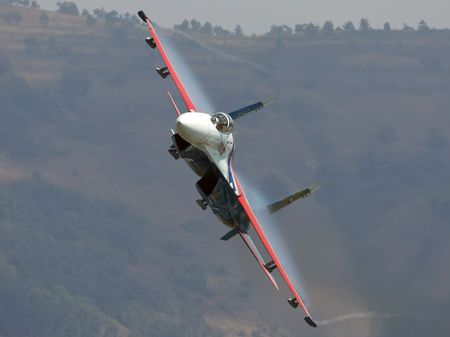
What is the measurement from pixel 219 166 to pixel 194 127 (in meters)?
3.76

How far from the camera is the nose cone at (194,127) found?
6788 centimetres

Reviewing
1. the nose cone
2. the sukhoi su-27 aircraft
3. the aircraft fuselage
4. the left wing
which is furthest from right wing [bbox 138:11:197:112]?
the left wing

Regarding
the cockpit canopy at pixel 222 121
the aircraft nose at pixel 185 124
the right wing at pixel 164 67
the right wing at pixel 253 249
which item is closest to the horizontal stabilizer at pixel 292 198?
the right wing at pixel 253 249

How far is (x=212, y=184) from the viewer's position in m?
71.8

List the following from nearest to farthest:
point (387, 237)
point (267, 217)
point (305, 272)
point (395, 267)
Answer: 1. point (267, 217)
2. point (305, 272)
3. point (395, 267)
4. point (387, 237)

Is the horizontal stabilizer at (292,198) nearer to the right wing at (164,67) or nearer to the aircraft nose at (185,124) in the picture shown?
the aircraft nose at (185,124)

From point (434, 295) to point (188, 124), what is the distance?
8374 cm

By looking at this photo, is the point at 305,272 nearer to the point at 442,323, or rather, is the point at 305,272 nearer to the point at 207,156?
the point at 442,323

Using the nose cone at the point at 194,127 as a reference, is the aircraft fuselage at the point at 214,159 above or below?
below

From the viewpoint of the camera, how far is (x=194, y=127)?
6850cm

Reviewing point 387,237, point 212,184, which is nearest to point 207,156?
point 212,184

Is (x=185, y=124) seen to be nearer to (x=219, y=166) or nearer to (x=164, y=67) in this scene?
(x=219, y=166)

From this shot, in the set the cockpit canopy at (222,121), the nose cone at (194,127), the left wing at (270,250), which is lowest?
the left wing at (270,250)

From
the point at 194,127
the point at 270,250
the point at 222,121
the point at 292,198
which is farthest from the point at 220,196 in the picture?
the point at 194,127
